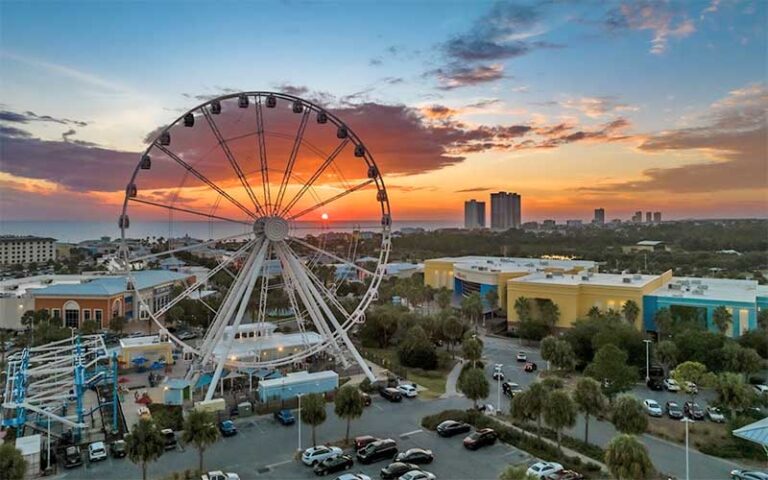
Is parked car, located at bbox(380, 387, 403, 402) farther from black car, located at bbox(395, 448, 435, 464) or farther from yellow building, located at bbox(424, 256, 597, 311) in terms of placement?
yellow building, located at bbox(424, 256, 597, 311)

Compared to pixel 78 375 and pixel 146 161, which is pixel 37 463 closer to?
pixel 78 375

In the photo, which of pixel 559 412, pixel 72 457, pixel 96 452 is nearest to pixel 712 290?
pixel 559 412

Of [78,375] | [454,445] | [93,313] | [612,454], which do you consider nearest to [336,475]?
[454,445]

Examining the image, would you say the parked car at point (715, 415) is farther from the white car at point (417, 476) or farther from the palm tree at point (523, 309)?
the palm tree at point (523, 309)

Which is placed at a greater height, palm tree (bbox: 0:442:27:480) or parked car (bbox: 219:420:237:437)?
palm tree (bbox: 0:442:27:480)

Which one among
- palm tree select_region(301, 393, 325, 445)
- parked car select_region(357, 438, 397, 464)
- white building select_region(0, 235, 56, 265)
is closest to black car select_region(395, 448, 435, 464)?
parked car select_region(357, 438, 397, 464)

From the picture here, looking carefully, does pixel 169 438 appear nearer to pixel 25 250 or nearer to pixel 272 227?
pixel 272 227
